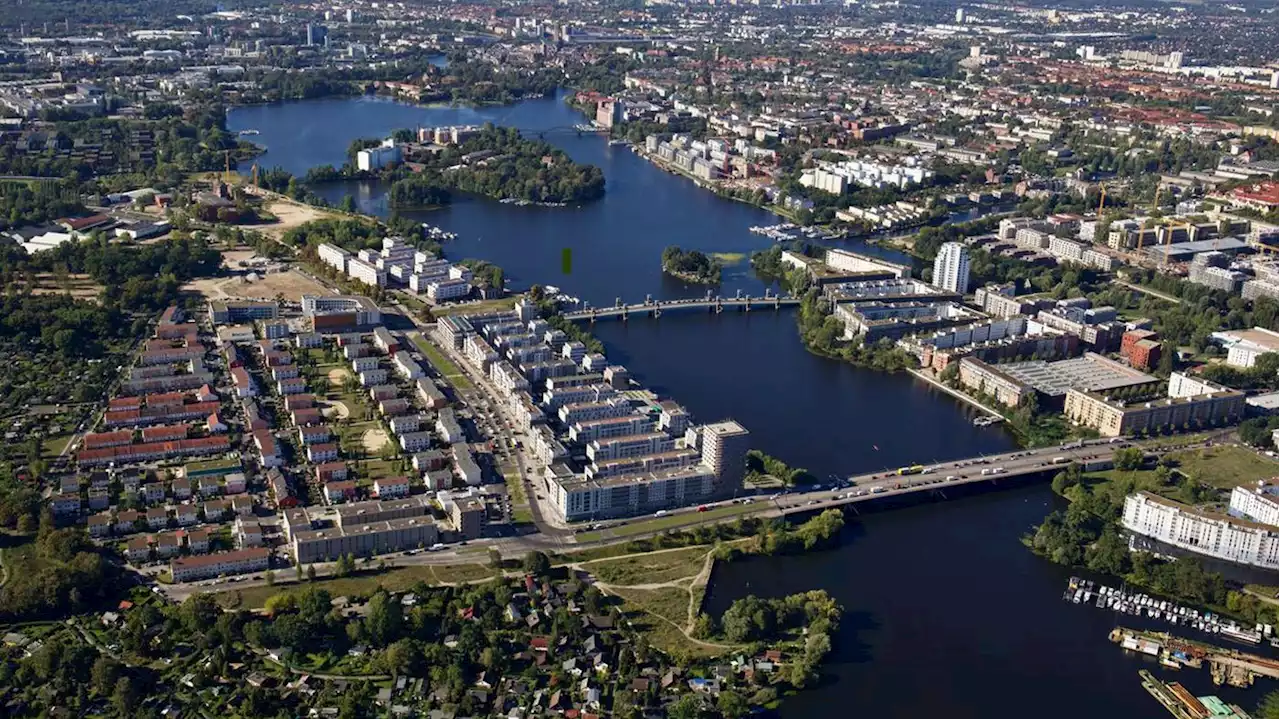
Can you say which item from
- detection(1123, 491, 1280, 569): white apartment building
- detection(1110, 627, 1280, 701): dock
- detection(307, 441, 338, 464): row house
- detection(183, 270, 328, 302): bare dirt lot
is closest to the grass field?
detection(307, 441, 338, 464): row house

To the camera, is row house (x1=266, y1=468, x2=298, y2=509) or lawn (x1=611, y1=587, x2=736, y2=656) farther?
row house (x1=266, y1=468, x2=298, y2=509)

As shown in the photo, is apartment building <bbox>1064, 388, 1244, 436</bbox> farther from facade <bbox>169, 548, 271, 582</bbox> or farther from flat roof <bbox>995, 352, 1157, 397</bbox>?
facade <bbox>169, 548, 271, 582</bbox>

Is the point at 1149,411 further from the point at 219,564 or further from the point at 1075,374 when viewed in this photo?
the point at 219,564

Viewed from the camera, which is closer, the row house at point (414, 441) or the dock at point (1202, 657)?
the dock at point (1202, 657)

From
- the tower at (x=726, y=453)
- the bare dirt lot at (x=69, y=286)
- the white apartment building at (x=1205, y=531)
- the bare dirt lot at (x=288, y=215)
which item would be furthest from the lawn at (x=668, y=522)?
the bare dirt lot at (x=288, y=215)

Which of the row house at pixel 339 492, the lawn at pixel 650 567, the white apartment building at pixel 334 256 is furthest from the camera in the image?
the white apartment building at pixel 334 256

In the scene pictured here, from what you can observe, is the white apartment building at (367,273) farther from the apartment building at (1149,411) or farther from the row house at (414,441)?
the apartment building at (1149,411)

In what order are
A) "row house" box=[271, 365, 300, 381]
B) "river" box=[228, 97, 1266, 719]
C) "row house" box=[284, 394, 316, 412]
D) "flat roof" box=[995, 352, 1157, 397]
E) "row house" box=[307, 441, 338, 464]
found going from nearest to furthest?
1. "river" box=[228, 97, 1266, 719]
2. "row house" box=[307, 441, 338, 464]
3. "row house" box=[284, 394, 316, 412]
4. "row house" box=[271, 365, 300, 381]
5. "flat roof" box=[995, 352, 1157, 397]
